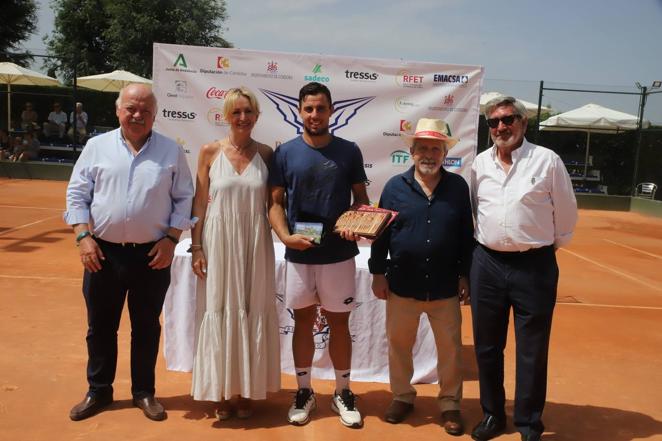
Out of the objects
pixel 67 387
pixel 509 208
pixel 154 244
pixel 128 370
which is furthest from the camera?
pixel 128 370

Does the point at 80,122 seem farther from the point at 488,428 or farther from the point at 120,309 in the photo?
the point at 488,428

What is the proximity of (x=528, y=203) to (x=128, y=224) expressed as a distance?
94.3 inches

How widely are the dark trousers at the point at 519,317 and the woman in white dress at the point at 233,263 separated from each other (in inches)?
53.5

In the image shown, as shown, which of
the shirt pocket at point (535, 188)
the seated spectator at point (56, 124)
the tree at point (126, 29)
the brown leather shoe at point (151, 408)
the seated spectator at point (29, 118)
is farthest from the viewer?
the tree at point (126, 29)

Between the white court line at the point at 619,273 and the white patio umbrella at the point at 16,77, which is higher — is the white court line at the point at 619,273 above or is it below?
below

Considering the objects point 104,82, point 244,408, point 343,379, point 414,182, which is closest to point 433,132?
point 414,182

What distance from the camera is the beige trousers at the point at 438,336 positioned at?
3951mm

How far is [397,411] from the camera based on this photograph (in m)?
4.11

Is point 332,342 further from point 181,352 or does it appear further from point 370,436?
point 181,352

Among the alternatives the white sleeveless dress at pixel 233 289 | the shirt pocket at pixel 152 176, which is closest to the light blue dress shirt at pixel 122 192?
the shirt pocket at pixel 152 176

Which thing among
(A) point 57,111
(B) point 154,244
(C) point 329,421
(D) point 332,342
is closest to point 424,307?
(D) point 332,342

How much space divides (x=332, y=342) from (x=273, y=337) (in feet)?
1.34

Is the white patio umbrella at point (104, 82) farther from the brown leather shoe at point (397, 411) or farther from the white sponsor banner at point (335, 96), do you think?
the brown leather shoe at point (397, 411)

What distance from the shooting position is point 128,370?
4.77 metres
